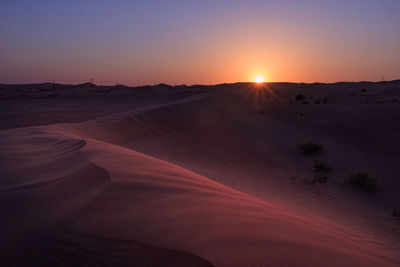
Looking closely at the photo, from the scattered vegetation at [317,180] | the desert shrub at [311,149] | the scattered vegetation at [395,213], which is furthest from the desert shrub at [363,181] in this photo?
the desert shrub at [311,149]

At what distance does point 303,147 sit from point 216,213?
752cm

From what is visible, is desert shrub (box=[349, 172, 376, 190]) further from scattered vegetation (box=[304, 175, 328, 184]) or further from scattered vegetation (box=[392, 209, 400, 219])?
scattered vegetation (box=[392, 209, 400, 219])

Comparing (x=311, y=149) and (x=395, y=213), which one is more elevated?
(x=311, y=149)

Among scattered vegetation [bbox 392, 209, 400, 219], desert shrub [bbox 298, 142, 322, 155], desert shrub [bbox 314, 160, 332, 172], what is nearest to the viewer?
scattered vegetation [bbox 392, 209, 400, 219]

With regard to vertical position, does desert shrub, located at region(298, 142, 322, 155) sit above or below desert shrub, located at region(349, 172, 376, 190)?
above

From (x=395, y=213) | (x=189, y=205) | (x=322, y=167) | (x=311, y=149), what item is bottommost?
(x=395, y=213)

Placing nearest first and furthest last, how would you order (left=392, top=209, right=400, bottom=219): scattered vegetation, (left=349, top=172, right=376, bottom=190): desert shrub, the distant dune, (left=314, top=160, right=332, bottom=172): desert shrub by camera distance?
the distant dune → (left=392, top=209, right=400, bottom=219): scattered vegetation → (left=349, top=172, right=376, bottom=190): desert shrub → (left=314, top=160, right=332, bottom=172): desert shrub

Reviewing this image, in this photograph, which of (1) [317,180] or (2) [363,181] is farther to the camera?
(1) [317,180]

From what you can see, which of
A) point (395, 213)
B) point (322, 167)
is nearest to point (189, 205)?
point (395, 213)

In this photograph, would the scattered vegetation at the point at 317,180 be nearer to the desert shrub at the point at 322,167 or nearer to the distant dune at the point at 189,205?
the distant dune at the point at 189,205

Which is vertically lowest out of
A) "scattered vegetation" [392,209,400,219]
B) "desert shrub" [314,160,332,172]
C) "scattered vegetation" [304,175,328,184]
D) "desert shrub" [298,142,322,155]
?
"scattered vegetation" [392,209,400,219]

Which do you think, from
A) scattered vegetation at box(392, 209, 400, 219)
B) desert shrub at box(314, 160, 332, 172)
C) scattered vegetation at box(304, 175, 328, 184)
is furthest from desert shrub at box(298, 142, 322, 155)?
scattered vegetation at box(392, 209, 400, 219)

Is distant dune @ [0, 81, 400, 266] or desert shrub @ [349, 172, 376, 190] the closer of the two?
distant dune @ [0, 81, 400, 266]

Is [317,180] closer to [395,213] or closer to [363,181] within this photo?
[363,181]
